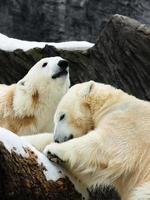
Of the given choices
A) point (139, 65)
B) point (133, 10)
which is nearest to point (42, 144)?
point (139, 65)

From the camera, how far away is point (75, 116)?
5.16 m

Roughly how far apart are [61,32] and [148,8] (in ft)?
5.25

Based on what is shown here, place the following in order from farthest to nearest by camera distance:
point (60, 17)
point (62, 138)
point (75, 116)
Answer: point (60, 17) → point (75, 116) → point (62, 138)

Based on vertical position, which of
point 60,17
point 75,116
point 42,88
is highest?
point 75,116

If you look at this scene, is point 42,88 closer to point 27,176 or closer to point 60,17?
point 27,176

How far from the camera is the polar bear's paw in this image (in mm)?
4629

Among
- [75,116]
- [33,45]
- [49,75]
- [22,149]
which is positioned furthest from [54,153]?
[33,45]

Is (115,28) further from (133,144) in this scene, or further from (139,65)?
(133,144)

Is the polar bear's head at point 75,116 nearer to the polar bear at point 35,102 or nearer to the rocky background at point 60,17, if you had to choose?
the polar bear at point 35,102

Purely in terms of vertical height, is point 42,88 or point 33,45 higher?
point 42,88

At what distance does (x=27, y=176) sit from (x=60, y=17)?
825 cm

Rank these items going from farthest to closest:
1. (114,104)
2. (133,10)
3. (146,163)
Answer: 1. (133,10)
2. (114,104)
3. (146,163)

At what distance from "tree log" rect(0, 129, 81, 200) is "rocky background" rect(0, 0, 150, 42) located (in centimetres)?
784

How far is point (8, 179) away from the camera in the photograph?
4141mm
